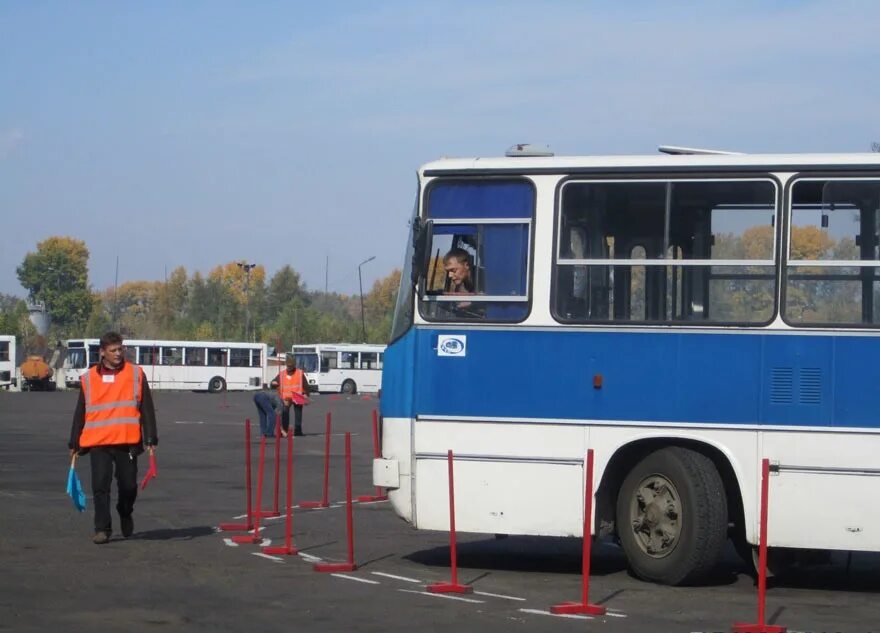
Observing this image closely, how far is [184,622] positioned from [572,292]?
14.2ft

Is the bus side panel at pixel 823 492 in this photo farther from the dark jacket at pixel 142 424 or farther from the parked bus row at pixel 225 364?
the parked bus row at pixel 225 364

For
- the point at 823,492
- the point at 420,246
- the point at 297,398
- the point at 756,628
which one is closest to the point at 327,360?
the point at 297,398

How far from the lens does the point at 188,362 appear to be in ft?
273

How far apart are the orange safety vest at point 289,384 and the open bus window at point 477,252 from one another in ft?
69.9

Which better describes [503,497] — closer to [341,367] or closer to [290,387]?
[290,387]

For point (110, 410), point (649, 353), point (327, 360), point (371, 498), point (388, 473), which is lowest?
point (371, 498)

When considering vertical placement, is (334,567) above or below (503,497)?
A: below

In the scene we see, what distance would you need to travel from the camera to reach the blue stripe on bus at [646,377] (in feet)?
36.7

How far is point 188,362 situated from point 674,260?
241 ft

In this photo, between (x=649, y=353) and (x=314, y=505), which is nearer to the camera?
(x=649, y=353)

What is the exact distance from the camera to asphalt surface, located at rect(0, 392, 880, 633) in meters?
9.50

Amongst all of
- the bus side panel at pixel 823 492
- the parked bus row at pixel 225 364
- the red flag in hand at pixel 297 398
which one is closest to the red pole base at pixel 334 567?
the bus side panel at pixel 823 492

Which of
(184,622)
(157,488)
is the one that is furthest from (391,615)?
(157,488)

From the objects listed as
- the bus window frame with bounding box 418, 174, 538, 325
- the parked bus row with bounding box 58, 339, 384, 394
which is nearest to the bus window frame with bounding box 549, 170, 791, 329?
the bus window frame with bounding box 418, 174, 538, 325
